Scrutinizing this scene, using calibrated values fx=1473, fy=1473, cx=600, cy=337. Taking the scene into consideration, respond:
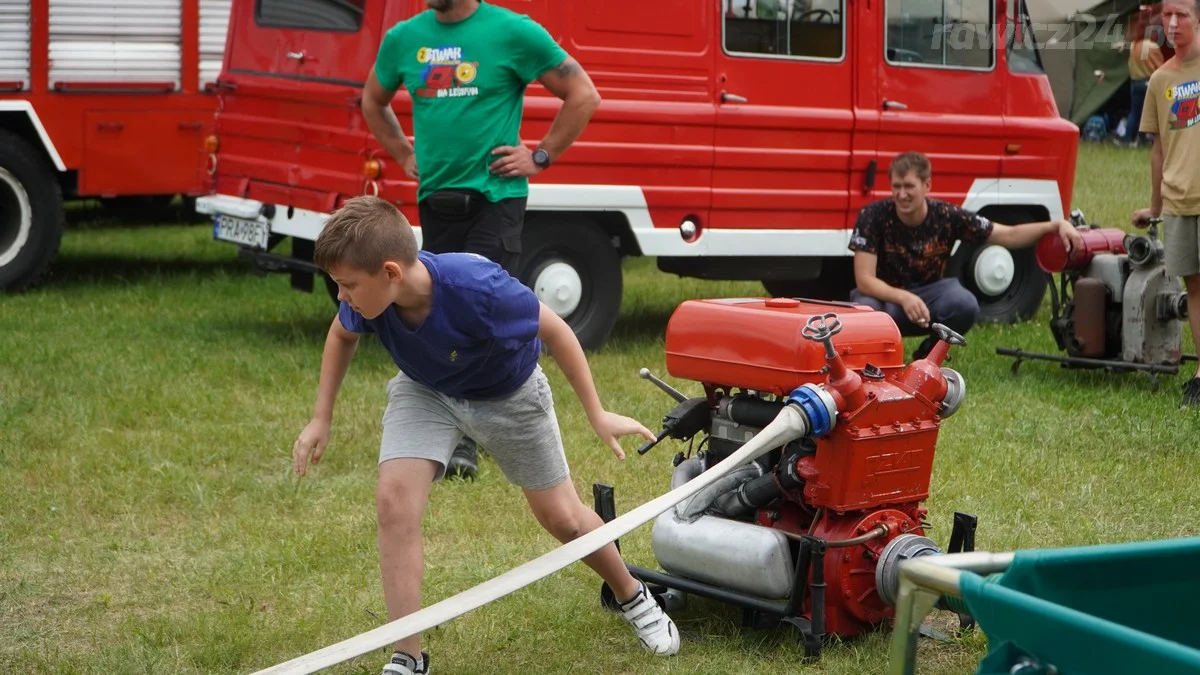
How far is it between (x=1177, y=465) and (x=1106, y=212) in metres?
8.92

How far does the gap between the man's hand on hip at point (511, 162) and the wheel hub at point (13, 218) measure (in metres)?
5.44

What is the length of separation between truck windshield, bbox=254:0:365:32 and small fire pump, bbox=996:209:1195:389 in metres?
3.79

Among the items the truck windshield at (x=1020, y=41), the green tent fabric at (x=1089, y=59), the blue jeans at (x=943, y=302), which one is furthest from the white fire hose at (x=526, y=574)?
the green tent fabric at (x=1089, y=59)

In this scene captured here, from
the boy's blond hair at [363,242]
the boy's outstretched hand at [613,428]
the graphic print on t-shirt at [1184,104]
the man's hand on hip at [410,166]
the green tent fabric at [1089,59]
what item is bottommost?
the boy's outstretched hand at [613,428]

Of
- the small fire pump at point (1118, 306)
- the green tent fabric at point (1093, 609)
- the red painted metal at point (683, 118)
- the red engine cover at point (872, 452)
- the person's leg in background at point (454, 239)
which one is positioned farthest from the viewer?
the red painted metal at point (683, 118)

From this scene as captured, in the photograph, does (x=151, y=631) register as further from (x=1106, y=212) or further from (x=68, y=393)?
(x=1106, y=212)

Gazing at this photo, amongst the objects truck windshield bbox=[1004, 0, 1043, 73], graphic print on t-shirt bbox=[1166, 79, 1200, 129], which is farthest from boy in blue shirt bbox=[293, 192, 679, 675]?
truck windshield bbox=[1004, 0, 1043, 73]

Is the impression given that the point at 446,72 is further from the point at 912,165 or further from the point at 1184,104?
the point at 1184,104

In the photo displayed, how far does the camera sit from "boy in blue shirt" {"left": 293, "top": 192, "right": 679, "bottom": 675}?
136 inches

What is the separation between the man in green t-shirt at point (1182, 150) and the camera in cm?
677

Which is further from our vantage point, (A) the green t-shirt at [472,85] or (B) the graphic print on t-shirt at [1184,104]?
(B) the graphic print on t-shirt at [1184,104]

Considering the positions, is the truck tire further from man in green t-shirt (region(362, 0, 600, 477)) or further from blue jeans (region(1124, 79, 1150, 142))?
blue jeans (region(1124, 79, 1150, 142))

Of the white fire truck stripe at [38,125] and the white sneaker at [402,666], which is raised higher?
the white fire truck stripe at [38,125]

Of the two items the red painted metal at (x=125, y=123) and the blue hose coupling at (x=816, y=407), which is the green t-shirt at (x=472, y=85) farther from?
the red painted metal at (x=125, y=123)
